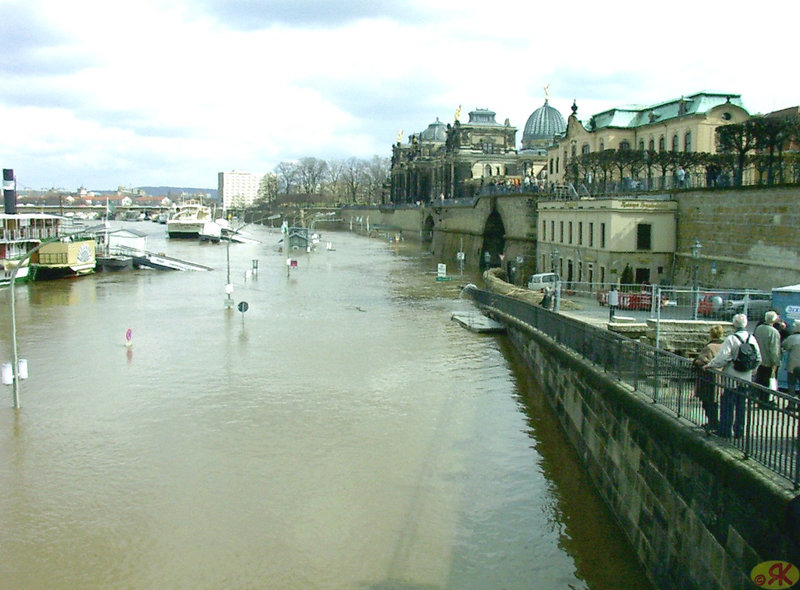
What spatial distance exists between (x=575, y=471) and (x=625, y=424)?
3.57 meters

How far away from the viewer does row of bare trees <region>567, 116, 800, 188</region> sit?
1341 inches

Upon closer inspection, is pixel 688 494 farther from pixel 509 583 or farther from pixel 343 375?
pixel 343 375

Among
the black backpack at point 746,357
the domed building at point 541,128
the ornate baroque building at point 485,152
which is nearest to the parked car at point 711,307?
the black backpack at point 746,357

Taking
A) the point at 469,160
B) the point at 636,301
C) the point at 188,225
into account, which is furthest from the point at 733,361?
the point at 469,160

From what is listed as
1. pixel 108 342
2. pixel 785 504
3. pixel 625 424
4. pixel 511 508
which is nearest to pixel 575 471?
pixel 511 508

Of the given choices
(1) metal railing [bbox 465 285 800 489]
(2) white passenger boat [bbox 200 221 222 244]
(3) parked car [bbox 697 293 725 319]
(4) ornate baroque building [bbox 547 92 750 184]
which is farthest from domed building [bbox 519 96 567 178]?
(1) metal railing [bbox 465 285 800 489]

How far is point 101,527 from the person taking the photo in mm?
13719

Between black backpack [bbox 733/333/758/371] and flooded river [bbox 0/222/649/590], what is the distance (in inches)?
139

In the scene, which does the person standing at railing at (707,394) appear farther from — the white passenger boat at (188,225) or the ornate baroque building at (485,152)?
the white passenger boat at (188,225)

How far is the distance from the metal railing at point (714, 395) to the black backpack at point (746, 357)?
511mm

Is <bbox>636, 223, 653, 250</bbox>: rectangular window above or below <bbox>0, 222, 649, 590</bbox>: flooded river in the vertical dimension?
above

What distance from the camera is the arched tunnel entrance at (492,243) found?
208 feet

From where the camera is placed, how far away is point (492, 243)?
64938 mm

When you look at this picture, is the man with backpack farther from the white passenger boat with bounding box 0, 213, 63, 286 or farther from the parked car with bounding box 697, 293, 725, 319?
the white passenger boat with bounding box 0, 213, 63, 286
